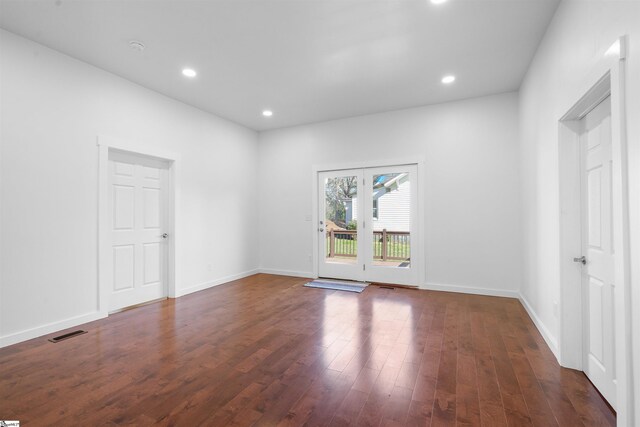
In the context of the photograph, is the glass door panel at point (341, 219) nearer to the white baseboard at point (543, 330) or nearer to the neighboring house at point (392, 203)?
the neighboring house at point (392, 203)

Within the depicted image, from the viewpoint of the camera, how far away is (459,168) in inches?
185

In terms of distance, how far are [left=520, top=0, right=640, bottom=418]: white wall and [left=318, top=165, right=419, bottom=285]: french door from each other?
1.65 metres

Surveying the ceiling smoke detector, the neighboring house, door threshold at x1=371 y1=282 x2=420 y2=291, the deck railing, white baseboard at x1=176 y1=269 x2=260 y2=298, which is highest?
the ceiling smoke detector

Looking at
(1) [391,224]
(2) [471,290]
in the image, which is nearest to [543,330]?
(2) [471,290]

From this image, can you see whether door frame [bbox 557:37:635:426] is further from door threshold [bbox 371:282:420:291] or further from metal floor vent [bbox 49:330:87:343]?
metal floor vent [bbox 49:330:87:343]

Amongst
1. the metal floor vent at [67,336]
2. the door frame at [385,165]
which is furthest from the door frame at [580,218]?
the metal floor vent at [67,336]

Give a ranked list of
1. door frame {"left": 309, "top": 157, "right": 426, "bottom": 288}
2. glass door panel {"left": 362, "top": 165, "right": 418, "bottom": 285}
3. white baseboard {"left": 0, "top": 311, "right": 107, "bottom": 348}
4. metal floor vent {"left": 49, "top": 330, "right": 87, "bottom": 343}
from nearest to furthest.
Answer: white baseboard {"left": 0, "top": 311, "right": 107, "bottom": 348}, metal floor vent {"left": 49, "top": 330, "right": 87, "bottom": 343}, door frame {"left": 309, "top": 157, "right": 426, "bottom": 288}, glass door panel {"left": 362, "top": 165, "right": 418, "bottom": 285}

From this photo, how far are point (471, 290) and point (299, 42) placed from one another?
417 cm

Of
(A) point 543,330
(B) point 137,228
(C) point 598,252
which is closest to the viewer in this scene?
(C) point 598,252

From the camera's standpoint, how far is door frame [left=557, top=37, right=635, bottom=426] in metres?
1.51

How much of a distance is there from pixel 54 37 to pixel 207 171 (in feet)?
8.19

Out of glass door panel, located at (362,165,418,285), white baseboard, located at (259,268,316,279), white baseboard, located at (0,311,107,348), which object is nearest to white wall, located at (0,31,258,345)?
white baseboard, located at (0,311,107,348)

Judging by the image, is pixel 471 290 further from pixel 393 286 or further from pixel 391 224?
pixel 391 224

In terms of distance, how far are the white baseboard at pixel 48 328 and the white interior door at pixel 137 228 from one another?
35cm
